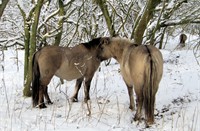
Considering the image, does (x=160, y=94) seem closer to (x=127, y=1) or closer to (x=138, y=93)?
(x=138, y=93)

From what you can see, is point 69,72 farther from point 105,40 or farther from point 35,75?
point 105,40

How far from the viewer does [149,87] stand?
17.6 ft

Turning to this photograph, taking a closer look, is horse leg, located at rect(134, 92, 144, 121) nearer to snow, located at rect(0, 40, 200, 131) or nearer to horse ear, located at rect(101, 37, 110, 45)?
snow, located at rect(0, 40, 200, 131)

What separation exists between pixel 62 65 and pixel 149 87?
88.4 inches

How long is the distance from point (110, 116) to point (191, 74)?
13.5 ft

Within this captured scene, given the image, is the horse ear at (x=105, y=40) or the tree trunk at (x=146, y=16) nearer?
the horse ear at (x=105, y=40)

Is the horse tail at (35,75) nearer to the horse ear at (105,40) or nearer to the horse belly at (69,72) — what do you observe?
the horse belly at (69,72)

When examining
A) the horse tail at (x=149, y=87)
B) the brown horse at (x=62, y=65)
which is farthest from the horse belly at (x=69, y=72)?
the horse tail at (x=149, y=87)

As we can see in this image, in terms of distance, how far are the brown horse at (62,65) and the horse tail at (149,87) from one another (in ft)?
5.94

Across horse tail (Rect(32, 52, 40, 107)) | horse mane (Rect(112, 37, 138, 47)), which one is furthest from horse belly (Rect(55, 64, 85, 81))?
horse mane (Rect(112, 37, 138, 47))

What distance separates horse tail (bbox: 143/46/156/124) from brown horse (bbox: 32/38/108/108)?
1.81m

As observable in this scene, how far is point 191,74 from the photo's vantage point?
910 cm

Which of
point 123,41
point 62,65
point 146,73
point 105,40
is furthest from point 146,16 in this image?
point 146,73

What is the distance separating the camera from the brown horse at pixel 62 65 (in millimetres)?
6602
